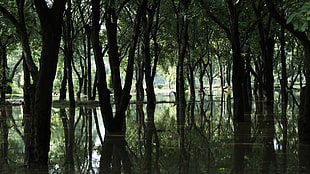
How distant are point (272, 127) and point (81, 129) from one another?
7.14 m

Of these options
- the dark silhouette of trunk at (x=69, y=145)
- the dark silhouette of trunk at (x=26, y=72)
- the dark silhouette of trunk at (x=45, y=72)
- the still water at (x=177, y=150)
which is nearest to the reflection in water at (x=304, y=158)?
the still water at (x=177, y=150)

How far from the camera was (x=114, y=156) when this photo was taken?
30.7 feet

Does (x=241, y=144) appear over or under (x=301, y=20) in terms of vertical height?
under

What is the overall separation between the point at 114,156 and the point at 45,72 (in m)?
2.78

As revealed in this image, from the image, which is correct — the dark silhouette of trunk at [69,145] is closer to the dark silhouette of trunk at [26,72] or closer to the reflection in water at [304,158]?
the dark silhouette of trunk at [26,72]

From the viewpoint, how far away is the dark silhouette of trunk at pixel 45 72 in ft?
25.3

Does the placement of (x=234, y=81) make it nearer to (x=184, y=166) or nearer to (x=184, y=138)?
(x=184, y=138)

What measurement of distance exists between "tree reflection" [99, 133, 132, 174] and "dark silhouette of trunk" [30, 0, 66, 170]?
4.20 feet

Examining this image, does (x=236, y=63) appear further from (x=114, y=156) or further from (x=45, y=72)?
(x=45, y=72)

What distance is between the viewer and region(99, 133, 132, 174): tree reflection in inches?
310

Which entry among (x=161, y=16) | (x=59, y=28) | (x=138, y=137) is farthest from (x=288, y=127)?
(x=161, y=16)

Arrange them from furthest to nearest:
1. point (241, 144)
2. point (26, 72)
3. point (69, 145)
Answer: point (26, 72) < point (69, 145) < point (241, 144)

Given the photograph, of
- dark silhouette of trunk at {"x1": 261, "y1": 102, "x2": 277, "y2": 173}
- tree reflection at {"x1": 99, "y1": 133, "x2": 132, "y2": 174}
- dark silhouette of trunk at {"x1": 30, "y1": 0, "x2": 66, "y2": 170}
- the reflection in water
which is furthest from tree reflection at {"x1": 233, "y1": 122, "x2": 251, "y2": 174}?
dark silhouette of trunk at {"x1": 30, "y1": 0, "x2": 66, "y2": 170}

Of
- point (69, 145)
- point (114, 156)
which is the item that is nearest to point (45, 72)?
point (114, 156)
